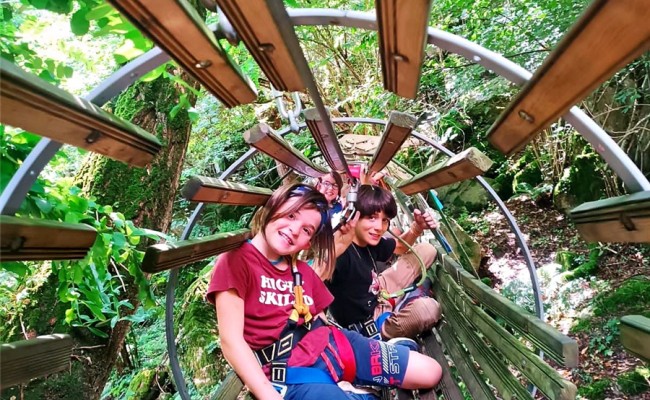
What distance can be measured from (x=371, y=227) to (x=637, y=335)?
1.50 metres

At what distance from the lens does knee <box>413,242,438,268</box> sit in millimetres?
2949

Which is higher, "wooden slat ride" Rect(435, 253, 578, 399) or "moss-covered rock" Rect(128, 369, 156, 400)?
"wooden slat ride" Rect(435, 253, 578, 399)

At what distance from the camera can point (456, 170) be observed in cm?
162

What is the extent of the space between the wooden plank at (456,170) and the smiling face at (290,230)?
0.48m

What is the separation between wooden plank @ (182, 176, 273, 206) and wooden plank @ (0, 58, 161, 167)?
0.42 m

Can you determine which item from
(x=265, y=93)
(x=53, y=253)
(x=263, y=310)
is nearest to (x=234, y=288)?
(x=263, y=310)

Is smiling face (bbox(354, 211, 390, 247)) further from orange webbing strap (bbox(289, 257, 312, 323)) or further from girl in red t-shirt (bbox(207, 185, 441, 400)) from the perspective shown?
orange webbing strap (bbox(289, 257, 312, 323))

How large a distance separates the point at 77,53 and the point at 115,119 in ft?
4.63

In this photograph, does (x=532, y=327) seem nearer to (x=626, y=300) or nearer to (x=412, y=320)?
(x=412, y=320)

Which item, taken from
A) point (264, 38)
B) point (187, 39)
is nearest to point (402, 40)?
point (264, 38)

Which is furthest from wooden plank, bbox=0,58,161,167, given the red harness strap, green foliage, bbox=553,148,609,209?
green foliage, bbox=553,148,609,209

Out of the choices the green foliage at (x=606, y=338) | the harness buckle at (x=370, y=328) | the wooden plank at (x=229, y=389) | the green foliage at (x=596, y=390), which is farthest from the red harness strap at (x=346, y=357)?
the green foliage at (x=606, y=338)

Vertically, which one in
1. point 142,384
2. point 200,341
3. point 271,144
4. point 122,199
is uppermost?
point 271,144

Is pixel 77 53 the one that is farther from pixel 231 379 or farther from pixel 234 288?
pixel 231 379
